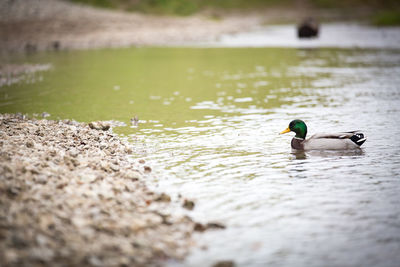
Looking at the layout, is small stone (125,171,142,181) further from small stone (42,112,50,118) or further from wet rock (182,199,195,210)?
small stone (42,112,50,118)

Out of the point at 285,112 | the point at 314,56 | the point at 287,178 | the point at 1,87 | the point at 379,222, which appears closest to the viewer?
the point at 379,222

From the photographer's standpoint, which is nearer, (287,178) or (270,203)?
(270,203)

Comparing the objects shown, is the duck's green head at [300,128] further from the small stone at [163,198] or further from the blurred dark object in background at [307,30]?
the blurred dark object in background at [307,30]

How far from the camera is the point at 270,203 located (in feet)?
34.9

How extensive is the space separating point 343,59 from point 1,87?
28.5m

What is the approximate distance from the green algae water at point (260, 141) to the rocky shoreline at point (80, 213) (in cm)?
69

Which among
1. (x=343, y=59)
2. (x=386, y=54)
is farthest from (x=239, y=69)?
(x=386, y=54)

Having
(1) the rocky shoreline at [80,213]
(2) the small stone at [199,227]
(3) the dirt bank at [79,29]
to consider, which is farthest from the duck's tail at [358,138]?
(3) the dirt bank at [79,29]

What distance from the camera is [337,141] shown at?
46.6 ft

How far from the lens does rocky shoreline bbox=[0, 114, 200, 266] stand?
7.79 m

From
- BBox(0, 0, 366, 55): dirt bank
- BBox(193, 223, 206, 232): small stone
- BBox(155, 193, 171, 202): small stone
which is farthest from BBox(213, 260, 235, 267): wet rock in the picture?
BBox(0, 0, 366, 55): dirt bank

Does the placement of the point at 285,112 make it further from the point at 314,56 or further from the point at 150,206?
the point at 314,56

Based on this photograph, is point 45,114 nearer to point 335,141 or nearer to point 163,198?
point 163,198

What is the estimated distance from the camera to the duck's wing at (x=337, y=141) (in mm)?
14141
